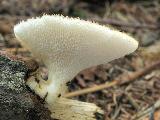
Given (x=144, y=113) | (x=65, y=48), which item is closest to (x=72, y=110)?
(x=65, y=48)

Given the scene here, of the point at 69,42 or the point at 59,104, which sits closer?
the point at 69,42

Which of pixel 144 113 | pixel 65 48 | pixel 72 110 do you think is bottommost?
pixel 144 113

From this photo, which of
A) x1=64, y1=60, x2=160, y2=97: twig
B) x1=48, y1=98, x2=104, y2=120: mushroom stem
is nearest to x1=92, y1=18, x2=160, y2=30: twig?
x1=64, y1=60, x2=160, y2=97: twig

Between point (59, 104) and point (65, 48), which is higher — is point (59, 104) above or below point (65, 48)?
below

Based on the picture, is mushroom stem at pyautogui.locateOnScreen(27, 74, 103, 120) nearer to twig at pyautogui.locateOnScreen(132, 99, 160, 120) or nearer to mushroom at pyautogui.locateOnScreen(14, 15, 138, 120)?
mushroom at pyautogui.locateOnScreen(14, 15, 138, 120)

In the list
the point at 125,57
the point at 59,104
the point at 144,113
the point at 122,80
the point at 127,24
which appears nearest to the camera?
the point at 59,104

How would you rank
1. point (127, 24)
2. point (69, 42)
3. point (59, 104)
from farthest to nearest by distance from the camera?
point (127, 24)
point (59, 104)
point (69, 42)

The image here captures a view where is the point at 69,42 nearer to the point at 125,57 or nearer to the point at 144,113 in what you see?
the point at 144,113

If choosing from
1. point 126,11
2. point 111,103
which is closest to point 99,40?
point 111,103
